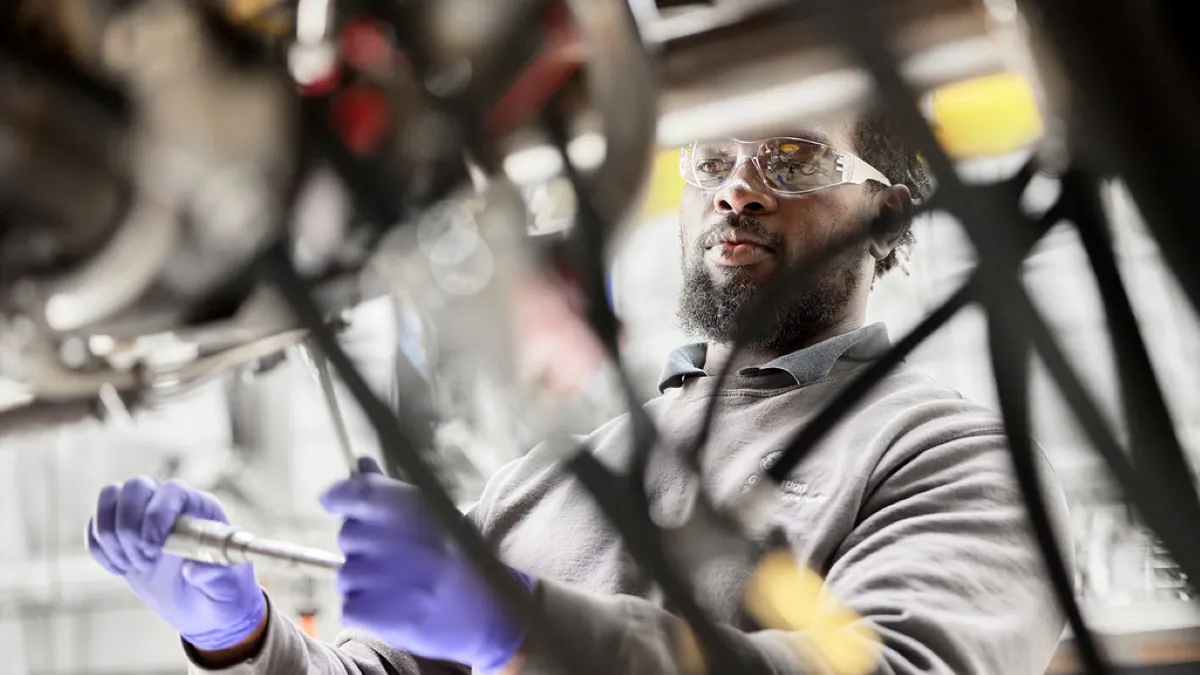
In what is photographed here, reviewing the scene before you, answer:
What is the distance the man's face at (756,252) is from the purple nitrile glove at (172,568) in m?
0.48

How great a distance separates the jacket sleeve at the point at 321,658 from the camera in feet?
3.05

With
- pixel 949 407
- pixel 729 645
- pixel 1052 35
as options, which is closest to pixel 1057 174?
pixel 1052 35

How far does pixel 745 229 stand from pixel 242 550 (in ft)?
1.66

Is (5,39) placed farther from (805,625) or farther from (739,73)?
(805,625)

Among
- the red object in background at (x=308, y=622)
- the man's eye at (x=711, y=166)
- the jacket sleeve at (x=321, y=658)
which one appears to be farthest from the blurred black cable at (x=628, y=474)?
the red object in background at (x=308, y=622)

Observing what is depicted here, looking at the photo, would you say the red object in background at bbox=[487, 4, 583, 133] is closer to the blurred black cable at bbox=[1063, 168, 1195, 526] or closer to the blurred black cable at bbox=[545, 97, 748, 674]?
the blurred black cable at bbox=[545, 97, 748, 674]

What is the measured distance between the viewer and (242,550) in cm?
67

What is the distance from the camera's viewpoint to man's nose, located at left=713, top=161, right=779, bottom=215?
0.88 metres

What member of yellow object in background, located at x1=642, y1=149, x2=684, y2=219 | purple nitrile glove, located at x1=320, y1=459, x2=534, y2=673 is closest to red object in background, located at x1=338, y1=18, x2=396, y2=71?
yellow object in background, located at x1=642, y1=149, x2=684, y2=219

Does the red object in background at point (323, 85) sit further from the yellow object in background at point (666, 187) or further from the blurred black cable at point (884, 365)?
the blurred black cable at point (884, 365)

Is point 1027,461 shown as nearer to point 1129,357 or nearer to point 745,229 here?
point 1129,357

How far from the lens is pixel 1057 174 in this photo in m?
0.38

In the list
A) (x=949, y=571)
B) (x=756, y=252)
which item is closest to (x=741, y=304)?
(x=756, y=252)

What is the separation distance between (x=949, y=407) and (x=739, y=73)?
58 cm
